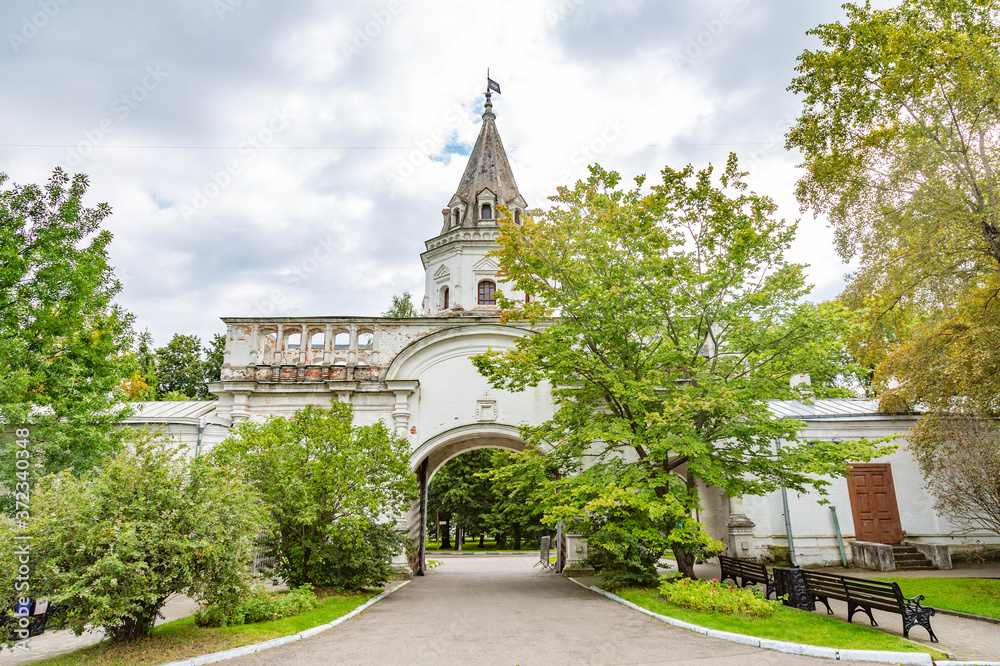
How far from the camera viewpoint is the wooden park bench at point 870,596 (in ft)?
27.0

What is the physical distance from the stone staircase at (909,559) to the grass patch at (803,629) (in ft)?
27.4

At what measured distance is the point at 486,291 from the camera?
22562mm

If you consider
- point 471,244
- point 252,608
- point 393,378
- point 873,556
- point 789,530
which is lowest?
point 873,556

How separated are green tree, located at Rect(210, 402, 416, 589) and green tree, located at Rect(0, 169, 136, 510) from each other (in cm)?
409

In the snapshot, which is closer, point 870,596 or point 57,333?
point 870,596

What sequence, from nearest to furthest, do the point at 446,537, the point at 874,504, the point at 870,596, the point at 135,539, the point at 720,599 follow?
the point at 135,539 < the point at 870,596 < the point at 720,599 < the point at 874,504 < the point at 446,537

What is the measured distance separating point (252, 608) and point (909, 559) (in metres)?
17.0

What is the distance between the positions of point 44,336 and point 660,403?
14.8 m

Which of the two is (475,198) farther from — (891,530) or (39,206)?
(891,530)

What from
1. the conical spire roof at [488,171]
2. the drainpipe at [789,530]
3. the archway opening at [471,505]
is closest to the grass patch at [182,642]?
the drainpipe at [789,530]

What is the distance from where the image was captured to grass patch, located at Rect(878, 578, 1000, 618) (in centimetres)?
1051

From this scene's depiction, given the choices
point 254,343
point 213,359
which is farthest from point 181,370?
point 254,343

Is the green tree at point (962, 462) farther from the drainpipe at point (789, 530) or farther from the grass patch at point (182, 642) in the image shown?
the grass patch at point (182, 642)

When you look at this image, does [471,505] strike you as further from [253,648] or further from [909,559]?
[253,648]
